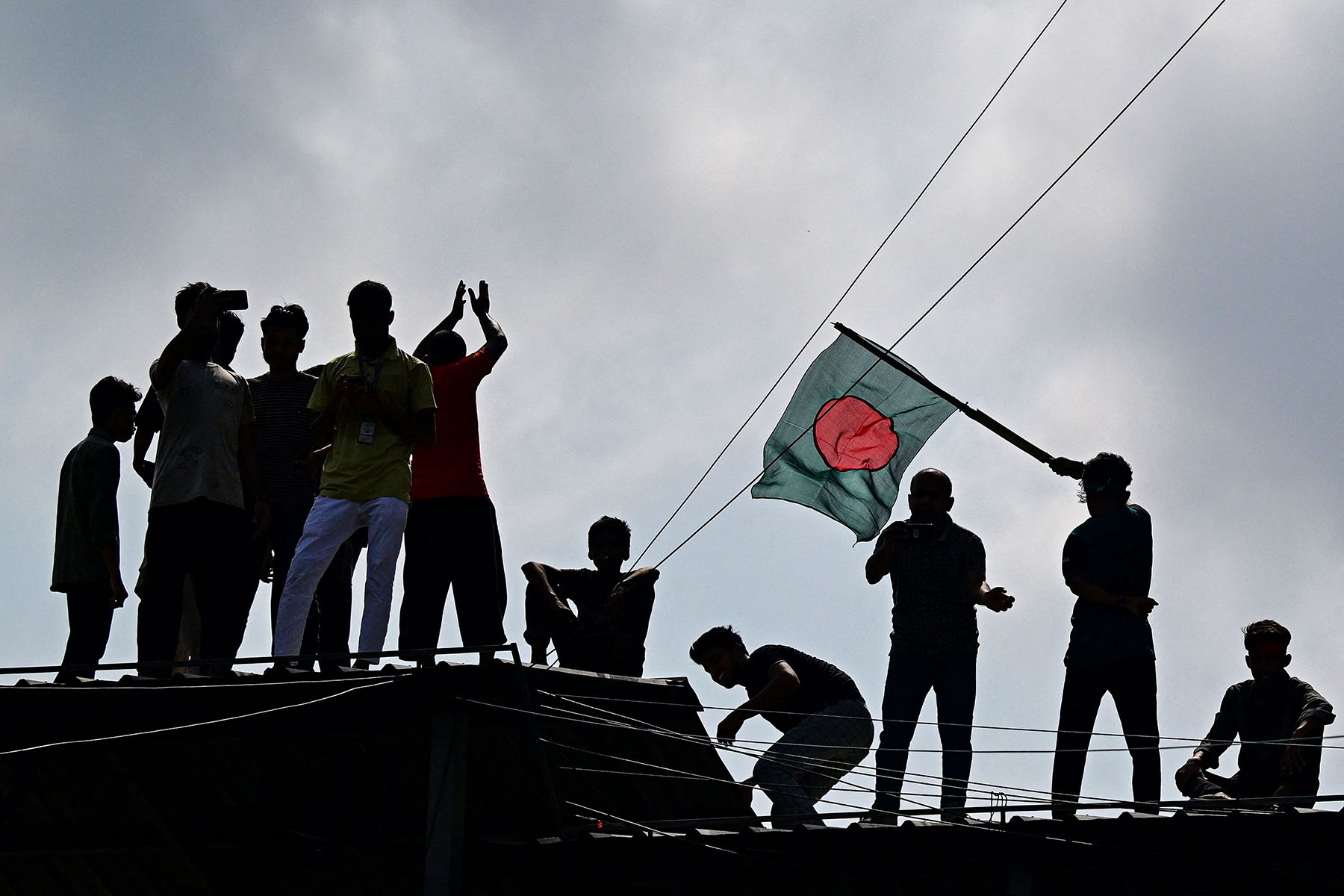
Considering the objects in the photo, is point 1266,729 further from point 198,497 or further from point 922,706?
point 198,497

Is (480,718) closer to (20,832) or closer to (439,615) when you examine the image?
(439,615)

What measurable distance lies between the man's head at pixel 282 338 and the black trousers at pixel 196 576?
1187mm

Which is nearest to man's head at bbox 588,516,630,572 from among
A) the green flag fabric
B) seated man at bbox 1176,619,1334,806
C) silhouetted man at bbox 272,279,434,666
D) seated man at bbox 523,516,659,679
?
seated man at bbox 523,516,659,679

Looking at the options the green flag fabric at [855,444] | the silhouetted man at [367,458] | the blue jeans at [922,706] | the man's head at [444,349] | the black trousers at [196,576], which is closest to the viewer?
the black trousers at [196,576]

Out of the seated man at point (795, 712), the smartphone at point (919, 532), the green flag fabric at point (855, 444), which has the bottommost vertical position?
the seated man at point (795, 712)

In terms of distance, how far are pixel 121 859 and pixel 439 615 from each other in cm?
187

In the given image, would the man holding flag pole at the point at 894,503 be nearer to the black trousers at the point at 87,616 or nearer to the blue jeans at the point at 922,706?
the blue jeans at the point at 922,706

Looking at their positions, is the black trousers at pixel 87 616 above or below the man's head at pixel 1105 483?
below

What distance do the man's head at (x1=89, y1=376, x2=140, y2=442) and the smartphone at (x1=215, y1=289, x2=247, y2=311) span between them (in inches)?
48.3

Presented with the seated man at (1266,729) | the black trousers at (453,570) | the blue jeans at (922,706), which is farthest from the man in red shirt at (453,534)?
the seated man at (1266,729)

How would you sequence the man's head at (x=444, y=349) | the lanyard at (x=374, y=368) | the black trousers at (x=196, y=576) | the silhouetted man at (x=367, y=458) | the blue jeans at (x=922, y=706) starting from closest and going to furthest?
the black trousers at (x=196, y=576) → the silhouetted man at (x=367, y=458) → the lanyard at (x=374, y=368) → the blue jeans at (x=922, y=706) → the man's head at (x=444, y=349)

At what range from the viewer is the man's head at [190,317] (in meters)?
8.27

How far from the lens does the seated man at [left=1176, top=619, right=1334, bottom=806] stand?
27.5 feet

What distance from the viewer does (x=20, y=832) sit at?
8008mm
